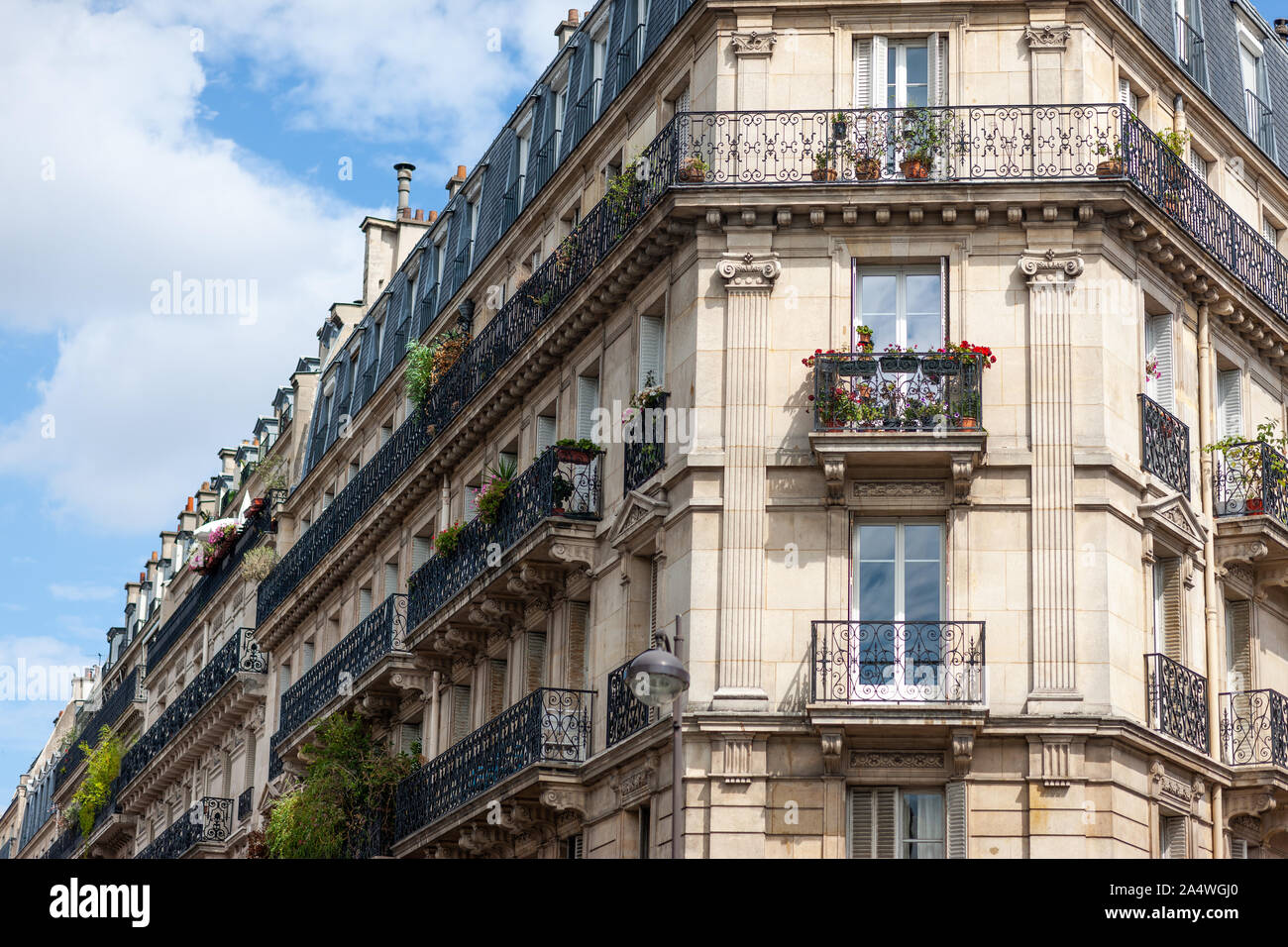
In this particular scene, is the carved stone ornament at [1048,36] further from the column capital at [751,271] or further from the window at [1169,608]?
the window at [1169,608]

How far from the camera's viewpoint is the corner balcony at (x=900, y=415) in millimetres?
21062

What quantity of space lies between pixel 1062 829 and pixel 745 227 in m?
7.31

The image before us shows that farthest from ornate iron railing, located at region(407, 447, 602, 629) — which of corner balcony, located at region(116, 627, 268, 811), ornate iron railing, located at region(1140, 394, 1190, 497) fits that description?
corner balcony, located at region(116, 627, 268, 811)

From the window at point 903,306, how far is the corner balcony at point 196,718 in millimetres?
21953

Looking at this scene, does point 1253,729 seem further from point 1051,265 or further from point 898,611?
point 1051,265

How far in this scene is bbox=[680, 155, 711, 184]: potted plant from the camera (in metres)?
22.9

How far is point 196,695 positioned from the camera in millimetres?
45375

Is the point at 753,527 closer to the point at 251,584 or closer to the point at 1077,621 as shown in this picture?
the point at 1077,621

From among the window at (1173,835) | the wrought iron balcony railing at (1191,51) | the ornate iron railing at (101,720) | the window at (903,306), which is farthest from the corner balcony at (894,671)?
the ornate iron railing at (101,720)

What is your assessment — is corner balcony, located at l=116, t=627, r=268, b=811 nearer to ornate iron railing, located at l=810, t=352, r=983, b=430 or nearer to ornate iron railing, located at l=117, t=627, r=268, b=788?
ornate iron railing, located at l=117, t=627, r=268, b=788

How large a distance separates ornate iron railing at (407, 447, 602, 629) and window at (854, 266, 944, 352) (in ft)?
13.8

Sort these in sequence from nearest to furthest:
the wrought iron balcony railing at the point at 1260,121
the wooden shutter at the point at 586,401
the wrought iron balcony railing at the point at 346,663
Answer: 1. the wooden shutter at the point at 586,401
2. the wrought iron balcony railing at the point at 1260,121
3. the wrought iron balcony railing at the point at 346,663

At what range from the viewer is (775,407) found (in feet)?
72.2

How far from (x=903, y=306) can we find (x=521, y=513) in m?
6.02
